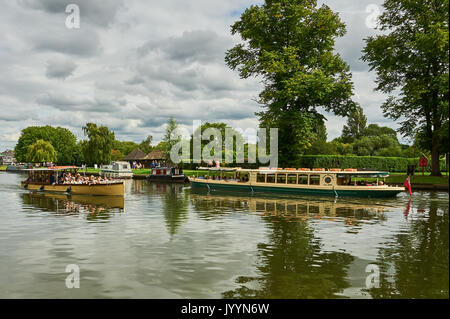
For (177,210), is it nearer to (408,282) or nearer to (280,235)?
Result: (280,235)

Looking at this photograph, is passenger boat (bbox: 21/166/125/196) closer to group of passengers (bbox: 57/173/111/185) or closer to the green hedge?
group of passengers (bbox: 57/173/111/185)

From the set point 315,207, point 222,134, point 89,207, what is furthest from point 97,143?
point 315,207

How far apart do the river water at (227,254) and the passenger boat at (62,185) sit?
10323 mm

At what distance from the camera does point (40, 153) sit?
125 metres

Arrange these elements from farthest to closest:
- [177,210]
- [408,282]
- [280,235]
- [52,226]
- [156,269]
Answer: [177,210] → [52,226] → [280,235] → [156,269] → [408,282]

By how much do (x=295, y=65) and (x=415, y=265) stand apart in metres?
35.6

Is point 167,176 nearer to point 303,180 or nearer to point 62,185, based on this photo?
point 62,185

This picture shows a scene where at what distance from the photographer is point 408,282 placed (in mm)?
10914

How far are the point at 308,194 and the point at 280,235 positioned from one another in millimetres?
22526

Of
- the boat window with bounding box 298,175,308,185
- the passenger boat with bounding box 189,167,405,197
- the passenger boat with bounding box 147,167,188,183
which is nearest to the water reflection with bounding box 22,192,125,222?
the passenger boat with bounding box 189,167,405,197

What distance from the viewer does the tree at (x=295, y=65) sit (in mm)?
44406

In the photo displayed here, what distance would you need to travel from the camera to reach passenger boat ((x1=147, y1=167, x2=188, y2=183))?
215 feet

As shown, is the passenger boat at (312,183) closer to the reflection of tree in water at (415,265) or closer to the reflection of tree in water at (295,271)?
the reflection of tree in water at (415,265)
